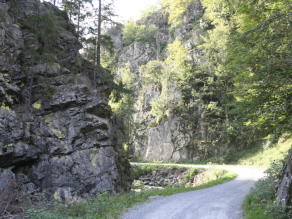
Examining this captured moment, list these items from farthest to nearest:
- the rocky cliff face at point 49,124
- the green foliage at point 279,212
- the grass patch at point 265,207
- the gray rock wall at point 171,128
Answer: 1. the gray rock wall at point 171,128
2. the rocky cliff face at point 49,124
3. the grass patch at point 265,207
4. the green foliage at point 279,212

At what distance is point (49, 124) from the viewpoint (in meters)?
11.8

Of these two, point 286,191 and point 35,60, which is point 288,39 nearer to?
point 286,191

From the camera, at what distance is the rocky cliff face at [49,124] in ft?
33.2

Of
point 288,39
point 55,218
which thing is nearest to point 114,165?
point 55,218

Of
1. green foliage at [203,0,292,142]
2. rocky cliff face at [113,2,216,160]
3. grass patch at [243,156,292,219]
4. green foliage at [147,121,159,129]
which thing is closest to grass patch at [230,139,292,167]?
rocky cliff face at [113,2,216,160]

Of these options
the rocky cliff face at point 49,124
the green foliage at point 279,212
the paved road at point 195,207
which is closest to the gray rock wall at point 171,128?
the rocky cliff face at point 49,124

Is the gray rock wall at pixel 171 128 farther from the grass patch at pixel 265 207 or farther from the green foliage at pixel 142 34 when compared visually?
the grass patch at pixel 265 207

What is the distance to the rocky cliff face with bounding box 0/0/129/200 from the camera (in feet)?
33.2

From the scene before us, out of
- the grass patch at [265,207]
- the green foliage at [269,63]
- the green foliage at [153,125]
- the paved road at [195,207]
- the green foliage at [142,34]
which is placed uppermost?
the green foliage at [142,34]

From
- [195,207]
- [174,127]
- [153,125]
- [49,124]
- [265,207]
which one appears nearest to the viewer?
[265,207]

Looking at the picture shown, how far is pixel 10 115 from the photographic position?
1002 centimetres

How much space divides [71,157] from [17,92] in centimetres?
513

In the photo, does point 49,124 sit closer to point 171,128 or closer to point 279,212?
point 279,212

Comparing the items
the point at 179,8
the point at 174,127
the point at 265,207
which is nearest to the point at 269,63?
the point at 265,207
